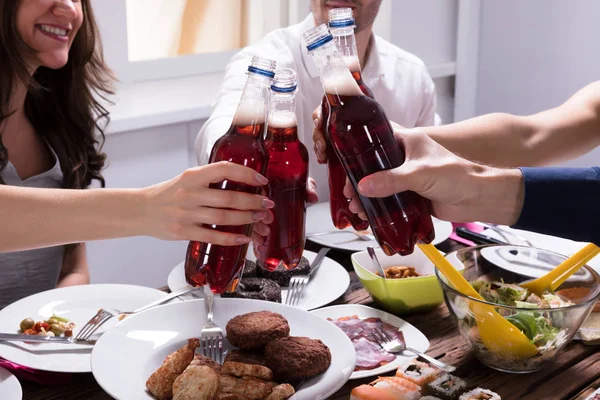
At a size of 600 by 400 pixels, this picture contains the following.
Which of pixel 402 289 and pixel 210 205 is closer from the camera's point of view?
pixel 210 205

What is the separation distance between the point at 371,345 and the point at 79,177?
1071mm

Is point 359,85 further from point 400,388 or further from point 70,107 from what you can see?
point 70,107

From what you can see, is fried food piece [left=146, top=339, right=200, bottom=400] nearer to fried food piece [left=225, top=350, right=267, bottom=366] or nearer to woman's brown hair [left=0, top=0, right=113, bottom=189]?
fried food piece [left=225, top=350, right=267, bottom=366]

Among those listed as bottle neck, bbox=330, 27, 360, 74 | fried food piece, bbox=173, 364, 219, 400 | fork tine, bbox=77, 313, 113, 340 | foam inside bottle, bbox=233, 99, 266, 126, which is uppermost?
bottle neck, bbox=330, 27, 360, 74

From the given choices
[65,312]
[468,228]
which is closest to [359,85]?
[65,312]

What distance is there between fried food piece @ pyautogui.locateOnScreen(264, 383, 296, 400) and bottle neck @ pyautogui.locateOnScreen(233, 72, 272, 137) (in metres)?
0.34

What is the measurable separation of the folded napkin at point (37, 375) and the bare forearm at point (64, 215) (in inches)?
8.7

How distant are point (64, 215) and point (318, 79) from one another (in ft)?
4.17

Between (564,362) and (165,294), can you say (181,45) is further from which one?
(564,362)

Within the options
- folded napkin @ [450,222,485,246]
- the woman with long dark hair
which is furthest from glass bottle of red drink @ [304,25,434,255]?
folded napkin @ [450,222,485,246]

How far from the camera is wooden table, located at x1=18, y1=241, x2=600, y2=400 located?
1.08 metres

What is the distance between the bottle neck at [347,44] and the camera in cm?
96

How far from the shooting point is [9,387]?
1.04 metres

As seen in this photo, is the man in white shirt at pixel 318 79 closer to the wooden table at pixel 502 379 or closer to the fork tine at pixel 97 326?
the fork tine at pixel 97 326
